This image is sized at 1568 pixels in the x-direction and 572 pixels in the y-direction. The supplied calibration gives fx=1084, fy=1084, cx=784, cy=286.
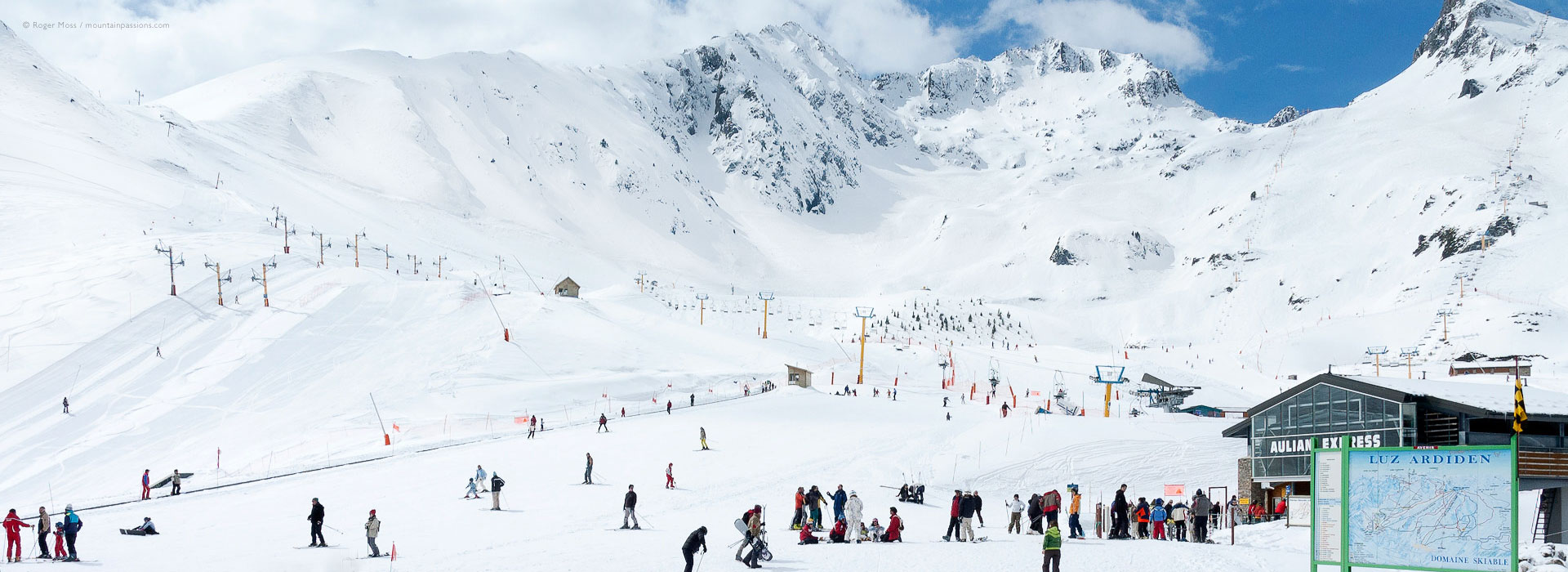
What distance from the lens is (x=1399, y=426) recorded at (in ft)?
107

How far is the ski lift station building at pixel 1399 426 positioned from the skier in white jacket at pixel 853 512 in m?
13.5

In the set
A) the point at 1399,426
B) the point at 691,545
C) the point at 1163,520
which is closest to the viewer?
the point at 691,545

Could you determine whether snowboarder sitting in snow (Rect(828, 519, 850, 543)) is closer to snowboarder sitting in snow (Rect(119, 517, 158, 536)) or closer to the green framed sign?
the green framed sign

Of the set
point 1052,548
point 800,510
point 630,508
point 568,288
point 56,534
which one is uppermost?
point 568,288

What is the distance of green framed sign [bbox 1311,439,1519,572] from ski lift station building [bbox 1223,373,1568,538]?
17.6 meters

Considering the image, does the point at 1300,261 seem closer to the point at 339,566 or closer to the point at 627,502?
the point at 627,502

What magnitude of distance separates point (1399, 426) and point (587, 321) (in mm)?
58067

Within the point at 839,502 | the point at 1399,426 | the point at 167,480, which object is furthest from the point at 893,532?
the point at 167,480

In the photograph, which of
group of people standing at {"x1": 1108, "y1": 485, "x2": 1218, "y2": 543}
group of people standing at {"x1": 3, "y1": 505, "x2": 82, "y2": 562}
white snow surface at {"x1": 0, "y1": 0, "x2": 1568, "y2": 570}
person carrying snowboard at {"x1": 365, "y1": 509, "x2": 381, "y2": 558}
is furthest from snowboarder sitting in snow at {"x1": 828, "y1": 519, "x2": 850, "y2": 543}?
group of people standing at {"x1": 3, "y1": 505, "x2": 82, "y2": 562}

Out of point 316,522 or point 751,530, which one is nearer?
point 751,530

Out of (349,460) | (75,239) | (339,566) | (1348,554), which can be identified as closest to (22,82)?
(75,239)

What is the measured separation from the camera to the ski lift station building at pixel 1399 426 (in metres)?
30.7

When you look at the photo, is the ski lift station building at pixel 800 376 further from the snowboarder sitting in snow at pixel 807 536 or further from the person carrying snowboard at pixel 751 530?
the person carrying snowboard at pixel 751 530

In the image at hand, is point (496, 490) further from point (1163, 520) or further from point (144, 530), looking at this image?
point (1163, 520)
